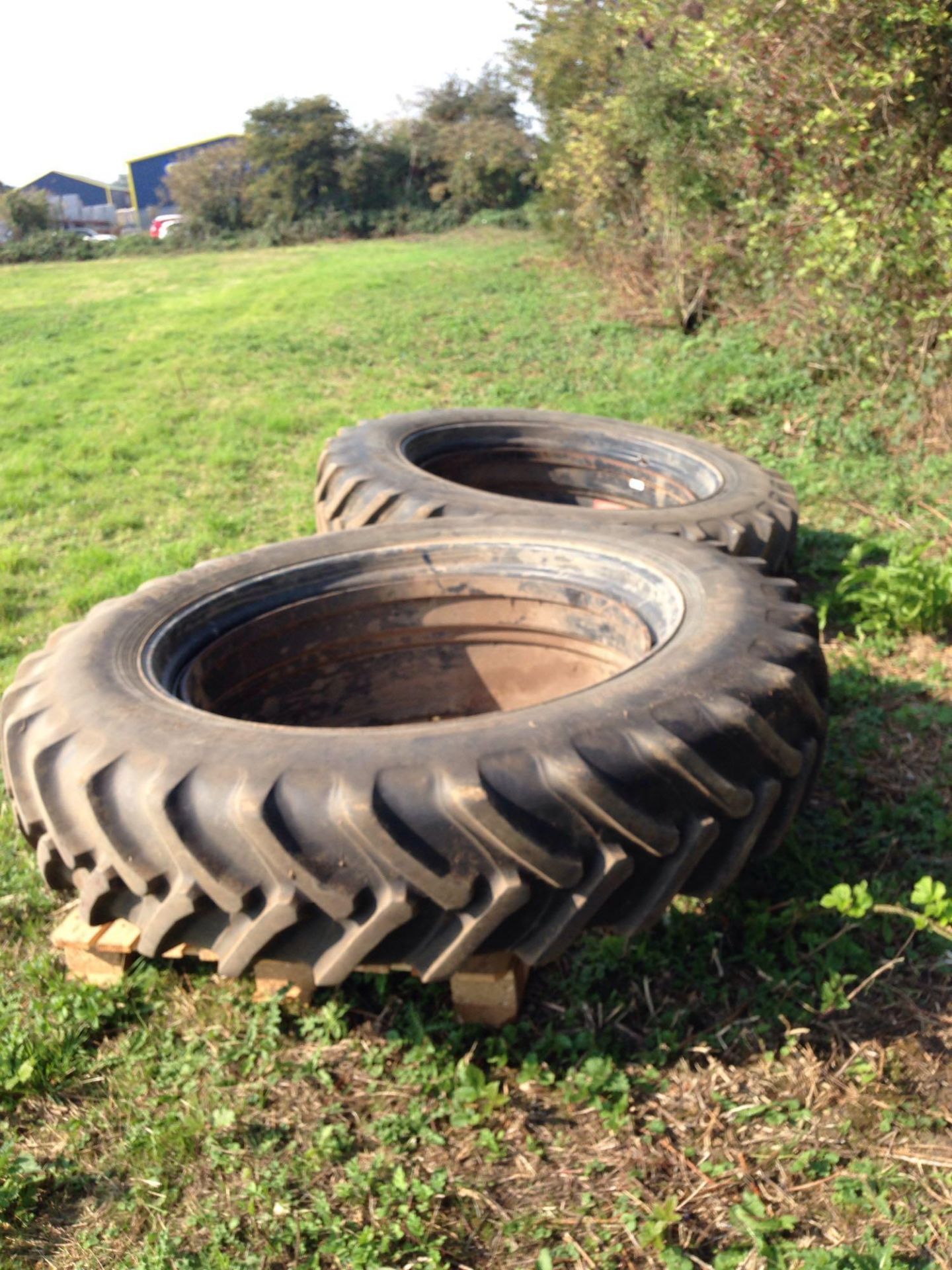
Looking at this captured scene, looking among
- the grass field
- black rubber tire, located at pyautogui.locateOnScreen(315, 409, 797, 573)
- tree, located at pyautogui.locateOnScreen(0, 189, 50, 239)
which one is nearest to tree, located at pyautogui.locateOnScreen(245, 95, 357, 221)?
tree, located at pyautogui.locateOnScreen(0, 189, 50, 239)

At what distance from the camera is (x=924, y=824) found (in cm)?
316

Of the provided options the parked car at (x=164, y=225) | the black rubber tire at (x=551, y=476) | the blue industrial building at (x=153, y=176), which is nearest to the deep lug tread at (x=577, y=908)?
the black rubber tire at (x=551, y=476)

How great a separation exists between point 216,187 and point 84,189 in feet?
87.8

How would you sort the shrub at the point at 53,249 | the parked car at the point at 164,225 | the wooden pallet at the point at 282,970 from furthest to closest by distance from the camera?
the parked car at the point at 164,225 → the shrub at the point at 53,249 → the wooden pallet at the point at 282,970

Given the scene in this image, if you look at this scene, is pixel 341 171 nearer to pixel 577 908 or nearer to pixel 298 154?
pixel 298 154

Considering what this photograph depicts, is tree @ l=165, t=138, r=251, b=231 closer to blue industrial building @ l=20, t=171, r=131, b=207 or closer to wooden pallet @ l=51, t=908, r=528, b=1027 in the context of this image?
blue industrial building @ l=20, t=171, r=131, b=207

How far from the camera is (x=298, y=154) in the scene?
32375 millimetres

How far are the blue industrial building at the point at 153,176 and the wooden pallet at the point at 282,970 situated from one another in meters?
46.2

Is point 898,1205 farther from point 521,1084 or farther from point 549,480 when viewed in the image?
point 549,480

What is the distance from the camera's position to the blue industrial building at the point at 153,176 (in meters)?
44.8

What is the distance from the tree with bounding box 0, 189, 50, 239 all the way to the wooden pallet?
1354 inches

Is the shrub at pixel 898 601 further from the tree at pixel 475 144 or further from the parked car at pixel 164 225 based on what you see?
the parked car at pixel 164 225

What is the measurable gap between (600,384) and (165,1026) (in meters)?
7.81

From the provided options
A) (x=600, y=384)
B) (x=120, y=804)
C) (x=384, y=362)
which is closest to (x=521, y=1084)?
(x=120, y=804)
